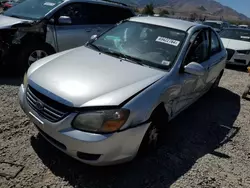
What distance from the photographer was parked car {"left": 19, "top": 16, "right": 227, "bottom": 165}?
2.48m

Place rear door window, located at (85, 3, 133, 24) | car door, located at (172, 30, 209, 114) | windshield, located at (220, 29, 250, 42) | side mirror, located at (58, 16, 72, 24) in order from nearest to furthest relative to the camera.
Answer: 1. car door, located at (172, 30, 209, 114)
2. side mirror, located at (58, 16, 72, 24)
3. rear door window, located at (85, 3, 133, 24)
4. windshield, located at (220, 29, 250, 42)

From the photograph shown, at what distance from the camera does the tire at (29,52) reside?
5227mm

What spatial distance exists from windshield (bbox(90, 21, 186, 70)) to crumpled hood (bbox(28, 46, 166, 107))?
192 mm

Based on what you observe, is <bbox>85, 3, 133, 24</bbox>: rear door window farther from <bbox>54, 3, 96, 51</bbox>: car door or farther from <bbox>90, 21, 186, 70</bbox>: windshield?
<bbox>90, 21, 186, 70</bbox>: windshield

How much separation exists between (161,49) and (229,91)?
3.74 metres

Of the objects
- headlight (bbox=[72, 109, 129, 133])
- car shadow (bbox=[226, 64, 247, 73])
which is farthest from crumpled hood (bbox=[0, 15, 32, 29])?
car shadow (bbox=[226, 64, 247, 73])

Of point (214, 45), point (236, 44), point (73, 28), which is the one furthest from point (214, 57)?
point (236, 44)

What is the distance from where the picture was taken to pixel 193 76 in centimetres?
382

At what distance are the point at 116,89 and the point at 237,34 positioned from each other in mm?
9554

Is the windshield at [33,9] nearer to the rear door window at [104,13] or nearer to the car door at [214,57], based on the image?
the rear door window at [104,13]

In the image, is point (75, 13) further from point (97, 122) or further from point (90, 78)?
point (97, 122)

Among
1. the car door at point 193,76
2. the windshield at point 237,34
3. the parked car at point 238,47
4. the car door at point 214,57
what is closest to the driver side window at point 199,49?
the car door at point 193,76

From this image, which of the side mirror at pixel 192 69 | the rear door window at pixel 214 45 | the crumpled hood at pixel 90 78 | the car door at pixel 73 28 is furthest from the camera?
the car door at pixel 73 28

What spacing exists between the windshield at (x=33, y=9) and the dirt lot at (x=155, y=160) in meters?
1.84
